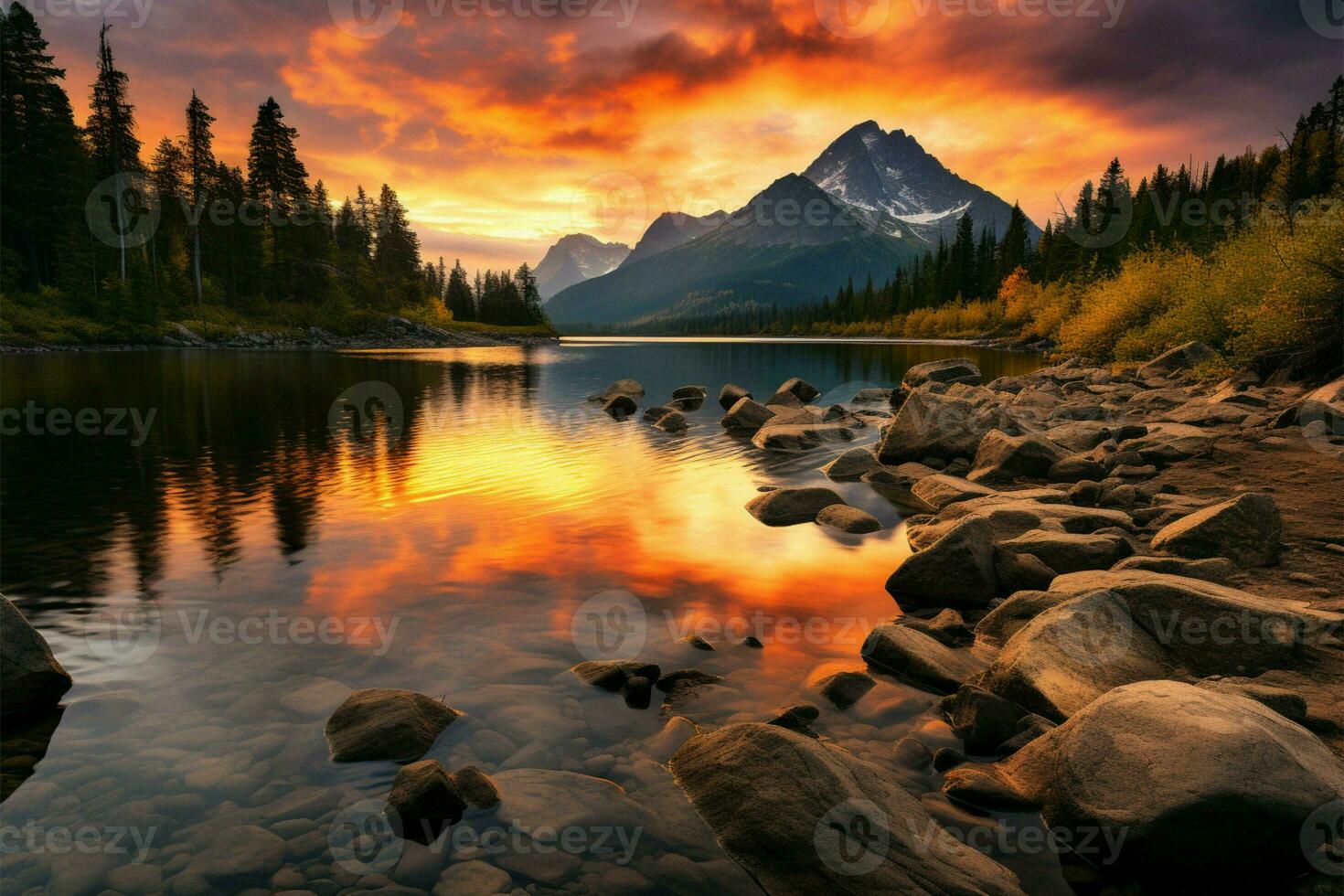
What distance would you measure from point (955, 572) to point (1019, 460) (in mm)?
7973

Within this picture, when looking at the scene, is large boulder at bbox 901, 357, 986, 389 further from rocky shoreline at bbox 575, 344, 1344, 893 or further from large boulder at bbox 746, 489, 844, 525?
large boulder at bbox 746, 489, 844, 525

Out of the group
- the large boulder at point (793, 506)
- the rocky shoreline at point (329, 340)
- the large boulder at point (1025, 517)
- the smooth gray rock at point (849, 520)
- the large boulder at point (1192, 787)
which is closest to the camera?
the large boulder at point (1192, 787)

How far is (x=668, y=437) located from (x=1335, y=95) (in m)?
137

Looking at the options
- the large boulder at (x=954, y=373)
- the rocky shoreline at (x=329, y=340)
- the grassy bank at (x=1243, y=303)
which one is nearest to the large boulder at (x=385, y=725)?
the grassy bank at (x=1243, y=303)

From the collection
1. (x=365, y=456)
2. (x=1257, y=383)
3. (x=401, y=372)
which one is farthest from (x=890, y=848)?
(x=401, y=372)

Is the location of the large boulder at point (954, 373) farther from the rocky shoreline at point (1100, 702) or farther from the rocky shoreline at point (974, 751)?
the rocky shoreline at point (974, 751)

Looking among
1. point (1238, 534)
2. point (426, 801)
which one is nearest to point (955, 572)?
point (1238, 534)

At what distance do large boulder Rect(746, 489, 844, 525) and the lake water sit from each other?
52 centimetres

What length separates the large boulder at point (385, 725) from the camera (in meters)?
5.79

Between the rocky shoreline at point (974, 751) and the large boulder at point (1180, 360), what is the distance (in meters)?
18.9

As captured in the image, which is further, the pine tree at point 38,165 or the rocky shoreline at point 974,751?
the pine tree at point 38,165

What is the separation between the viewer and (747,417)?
28.3 m

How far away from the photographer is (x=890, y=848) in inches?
169

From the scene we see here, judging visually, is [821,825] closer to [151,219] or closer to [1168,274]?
[1168,274]
